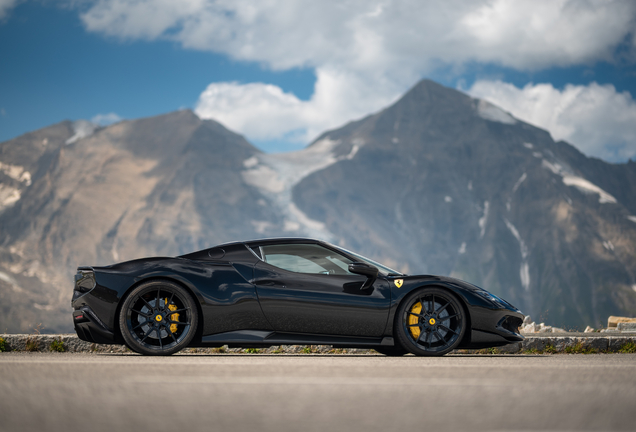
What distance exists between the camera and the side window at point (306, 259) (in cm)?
619

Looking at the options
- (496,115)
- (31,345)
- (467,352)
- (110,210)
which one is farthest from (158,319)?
(496,115)

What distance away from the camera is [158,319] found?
589 centimetres

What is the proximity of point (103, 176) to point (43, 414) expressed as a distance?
157 metres

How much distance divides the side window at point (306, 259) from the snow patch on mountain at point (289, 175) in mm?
136264

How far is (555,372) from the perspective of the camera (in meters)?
4.54

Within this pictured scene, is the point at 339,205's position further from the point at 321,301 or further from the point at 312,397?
the point at 312,397

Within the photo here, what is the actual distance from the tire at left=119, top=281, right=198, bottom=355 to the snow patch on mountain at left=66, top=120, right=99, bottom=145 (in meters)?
179

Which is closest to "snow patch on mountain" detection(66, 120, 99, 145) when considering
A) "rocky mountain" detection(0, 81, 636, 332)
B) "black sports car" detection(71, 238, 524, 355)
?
"rocky mountain" detection(0, 81, 636, 332)

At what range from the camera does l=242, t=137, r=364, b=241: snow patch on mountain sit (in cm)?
14975

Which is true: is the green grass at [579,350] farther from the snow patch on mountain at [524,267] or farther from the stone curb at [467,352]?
the snow patch on mountain at [524,267]

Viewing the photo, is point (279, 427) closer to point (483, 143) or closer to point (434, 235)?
point (434, 235)

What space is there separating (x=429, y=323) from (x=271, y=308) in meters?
1.48

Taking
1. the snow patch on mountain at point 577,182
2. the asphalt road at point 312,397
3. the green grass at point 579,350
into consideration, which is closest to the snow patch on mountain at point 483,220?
the snow patch on mountain at point 577,182

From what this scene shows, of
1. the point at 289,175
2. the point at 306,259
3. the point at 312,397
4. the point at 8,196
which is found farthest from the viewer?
the point at 8,196
